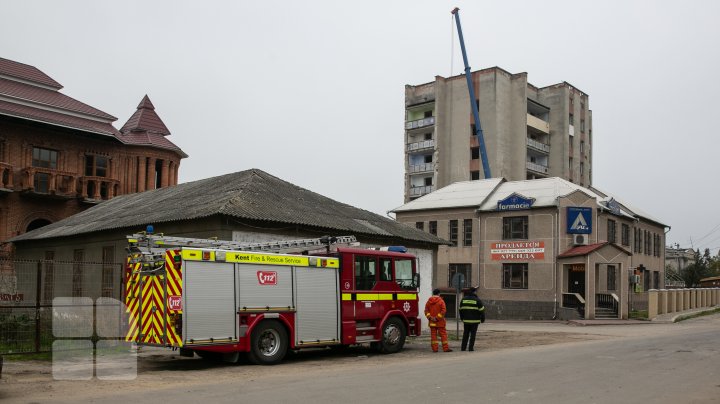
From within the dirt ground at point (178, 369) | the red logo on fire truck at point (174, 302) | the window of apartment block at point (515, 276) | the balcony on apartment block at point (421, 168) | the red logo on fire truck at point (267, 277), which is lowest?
the dirt ground at point (178, 369)

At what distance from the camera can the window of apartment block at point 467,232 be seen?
41.1 m

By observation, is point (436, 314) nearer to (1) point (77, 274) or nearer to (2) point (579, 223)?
(1) point (77, 274)

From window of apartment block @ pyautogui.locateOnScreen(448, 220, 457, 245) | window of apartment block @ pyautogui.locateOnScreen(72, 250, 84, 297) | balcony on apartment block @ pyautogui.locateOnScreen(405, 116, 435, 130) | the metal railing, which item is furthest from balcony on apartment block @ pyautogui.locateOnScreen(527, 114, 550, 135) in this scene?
window of apartment block @ pyautogui.locateOnScreen(72, 250, 84, 297)

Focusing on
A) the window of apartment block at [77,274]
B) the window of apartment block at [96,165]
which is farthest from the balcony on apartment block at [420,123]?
the window of apartment block at [77,274]

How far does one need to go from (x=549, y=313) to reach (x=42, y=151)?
92.6ft

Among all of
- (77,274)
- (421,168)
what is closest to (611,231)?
(77,274)

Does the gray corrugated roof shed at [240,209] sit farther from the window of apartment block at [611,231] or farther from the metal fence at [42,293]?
the window of apartment block at [611,231]

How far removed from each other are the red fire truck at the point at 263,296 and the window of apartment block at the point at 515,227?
22463 mm

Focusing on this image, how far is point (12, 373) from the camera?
40.3 feet

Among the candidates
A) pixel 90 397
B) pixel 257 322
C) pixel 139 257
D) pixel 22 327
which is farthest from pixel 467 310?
pixel 22 327

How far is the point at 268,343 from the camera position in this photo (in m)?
14.4

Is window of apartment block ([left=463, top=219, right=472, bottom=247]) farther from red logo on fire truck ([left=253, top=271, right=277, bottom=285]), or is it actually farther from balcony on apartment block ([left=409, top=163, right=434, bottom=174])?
balcony on apartment block ([left=409, top=163, right=434, bottom=174])

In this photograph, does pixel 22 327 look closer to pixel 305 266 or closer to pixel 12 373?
pixel 12 373

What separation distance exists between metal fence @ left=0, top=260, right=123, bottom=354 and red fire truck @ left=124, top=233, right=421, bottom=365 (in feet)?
8.89
